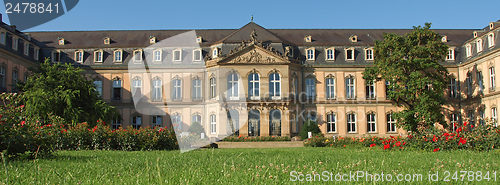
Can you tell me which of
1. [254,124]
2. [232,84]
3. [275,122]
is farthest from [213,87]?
[275,122]

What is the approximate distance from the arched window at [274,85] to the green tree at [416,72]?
26.3ft

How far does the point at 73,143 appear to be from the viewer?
16625mm

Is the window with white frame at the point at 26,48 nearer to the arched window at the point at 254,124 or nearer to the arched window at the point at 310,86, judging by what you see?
the arched window at the point at 254,124

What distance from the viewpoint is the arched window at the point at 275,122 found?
119 ft

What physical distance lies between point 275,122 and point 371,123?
9.09 m

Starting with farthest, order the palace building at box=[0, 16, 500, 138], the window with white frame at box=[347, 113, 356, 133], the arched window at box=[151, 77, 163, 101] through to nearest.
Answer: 1. the arched window at box=[151, 77, 163, 101]
2. the window with white frame at box=[347, 113, 356, 133]
3. the palace building at box=[0, 16, 500, 138]

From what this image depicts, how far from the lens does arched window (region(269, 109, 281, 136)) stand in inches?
1432

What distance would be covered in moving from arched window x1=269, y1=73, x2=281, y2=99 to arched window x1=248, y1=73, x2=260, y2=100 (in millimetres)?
1048

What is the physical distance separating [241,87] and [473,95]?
63.7ft

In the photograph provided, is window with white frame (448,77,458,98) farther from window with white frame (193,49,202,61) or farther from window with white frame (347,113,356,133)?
window with white frame (193,49,202,61)

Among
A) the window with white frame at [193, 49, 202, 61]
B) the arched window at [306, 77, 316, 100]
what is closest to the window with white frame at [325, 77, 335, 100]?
the arched window at [306, 77, 316, 100]

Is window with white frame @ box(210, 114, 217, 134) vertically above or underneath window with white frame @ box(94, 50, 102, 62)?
underneath

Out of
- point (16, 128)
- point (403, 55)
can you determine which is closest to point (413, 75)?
point (403, 55)

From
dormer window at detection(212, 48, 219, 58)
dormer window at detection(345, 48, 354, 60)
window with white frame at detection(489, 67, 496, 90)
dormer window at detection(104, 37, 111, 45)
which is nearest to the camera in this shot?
window with white frame at detection(489, 67, 496, 90)
